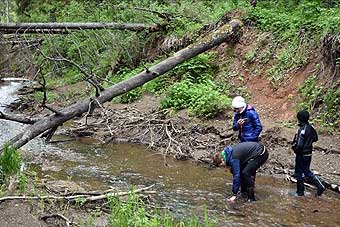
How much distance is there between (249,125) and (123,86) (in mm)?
4369

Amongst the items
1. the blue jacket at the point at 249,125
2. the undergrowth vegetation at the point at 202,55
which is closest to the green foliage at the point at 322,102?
the undergrowth vegetation at the point at 202,55

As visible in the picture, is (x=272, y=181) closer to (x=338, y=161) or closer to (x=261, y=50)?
(x=338, y=161)

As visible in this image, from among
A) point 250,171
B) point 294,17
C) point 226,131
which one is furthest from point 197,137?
point 294,17

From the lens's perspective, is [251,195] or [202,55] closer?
[251,195]

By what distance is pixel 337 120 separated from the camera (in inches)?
464

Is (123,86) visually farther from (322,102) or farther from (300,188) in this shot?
(300,188)

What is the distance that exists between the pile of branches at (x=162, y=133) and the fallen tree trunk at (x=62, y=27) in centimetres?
420

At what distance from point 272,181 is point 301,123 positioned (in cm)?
168

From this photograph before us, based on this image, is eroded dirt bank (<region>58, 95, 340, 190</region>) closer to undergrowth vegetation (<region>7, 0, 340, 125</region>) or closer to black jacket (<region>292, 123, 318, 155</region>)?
undergrowth vegetation (<region>7, 0, 340, 125</region>)

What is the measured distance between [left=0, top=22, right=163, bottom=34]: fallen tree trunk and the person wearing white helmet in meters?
8.68

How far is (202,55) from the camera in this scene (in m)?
17.3

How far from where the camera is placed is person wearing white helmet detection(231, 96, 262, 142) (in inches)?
368

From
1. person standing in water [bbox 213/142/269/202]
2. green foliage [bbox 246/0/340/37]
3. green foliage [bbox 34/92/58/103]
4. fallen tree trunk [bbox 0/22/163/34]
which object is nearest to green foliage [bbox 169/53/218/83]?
green foliage [bbox 246/0/340/37]

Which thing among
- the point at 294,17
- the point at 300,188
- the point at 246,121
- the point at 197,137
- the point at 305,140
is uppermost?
the point at 294,17
